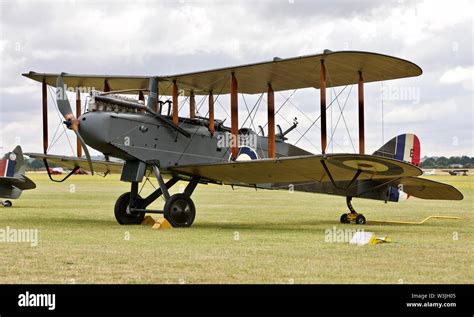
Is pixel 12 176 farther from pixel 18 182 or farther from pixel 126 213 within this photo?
pixel 126 213

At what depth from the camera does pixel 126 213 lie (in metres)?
15.4

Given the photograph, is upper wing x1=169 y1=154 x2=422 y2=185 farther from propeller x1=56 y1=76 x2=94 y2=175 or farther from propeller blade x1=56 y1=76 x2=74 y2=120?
propeller blade x1=56 y1=76 x2=74 y2=120

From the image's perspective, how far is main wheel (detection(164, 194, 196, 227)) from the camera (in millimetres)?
13906

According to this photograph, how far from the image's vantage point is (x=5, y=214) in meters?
19.0

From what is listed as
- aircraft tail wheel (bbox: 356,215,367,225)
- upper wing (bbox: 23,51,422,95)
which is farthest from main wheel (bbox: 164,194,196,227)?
aircraft tail wheel (bbox: 356,215,367,225)

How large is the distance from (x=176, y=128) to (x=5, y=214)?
269 inches

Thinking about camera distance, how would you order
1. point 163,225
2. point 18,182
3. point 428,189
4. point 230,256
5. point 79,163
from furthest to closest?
point 18,182 < point 79,163 < point 428,189 < point 163,225 < point 230,256

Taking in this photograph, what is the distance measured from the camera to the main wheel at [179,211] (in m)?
13.9

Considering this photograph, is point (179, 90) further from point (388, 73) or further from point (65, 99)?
point (388, 73)

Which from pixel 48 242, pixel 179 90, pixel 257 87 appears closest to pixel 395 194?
pixel 257 87

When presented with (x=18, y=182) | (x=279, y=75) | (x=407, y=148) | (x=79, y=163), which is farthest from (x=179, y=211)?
(x=18, y=182)

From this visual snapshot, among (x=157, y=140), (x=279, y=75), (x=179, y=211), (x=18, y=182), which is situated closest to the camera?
(x=179, y=211)

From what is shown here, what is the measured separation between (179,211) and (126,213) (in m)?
1.83
